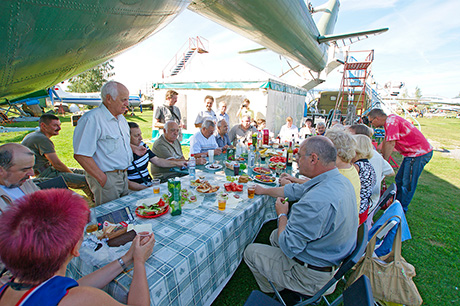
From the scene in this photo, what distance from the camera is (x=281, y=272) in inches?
70.8

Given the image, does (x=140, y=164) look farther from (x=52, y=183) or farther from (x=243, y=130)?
(x=243, y=130)

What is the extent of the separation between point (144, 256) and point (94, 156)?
1786 millimetres

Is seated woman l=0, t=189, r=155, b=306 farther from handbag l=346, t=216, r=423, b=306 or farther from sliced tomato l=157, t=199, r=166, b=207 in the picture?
handbag l=346, t=216, r=423, b=306

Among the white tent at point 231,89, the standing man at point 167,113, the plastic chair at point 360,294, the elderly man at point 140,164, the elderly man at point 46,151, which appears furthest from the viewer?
the white tent at point 231,89

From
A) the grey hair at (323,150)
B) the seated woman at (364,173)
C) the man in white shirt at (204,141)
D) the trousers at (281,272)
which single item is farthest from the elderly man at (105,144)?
the seated woman at (364,173)

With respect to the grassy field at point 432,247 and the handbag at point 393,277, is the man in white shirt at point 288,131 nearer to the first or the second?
the grassy field at point 432,247

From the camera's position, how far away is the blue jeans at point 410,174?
392 centimetres

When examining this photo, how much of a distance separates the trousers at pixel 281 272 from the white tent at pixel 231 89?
652 cm

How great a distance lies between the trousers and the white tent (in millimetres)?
6522

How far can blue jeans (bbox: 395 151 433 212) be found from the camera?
3.92 metres

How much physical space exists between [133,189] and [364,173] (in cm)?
324

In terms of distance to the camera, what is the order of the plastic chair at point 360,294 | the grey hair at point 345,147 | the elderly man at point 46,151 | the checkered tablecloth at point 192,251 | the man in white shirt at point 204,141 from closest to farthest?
the plastic chair at point 360,294
the checkered tablecloth at point 192,251
the grey hair at point 345,147
the elderly man at point 46,151
the man in white shirt at point 204,141

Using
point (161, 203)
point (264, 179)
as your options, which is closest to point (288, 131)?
point (264, 179)

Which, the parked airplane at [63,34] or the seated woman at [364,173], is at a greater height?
the parked airplane at [63,34]
